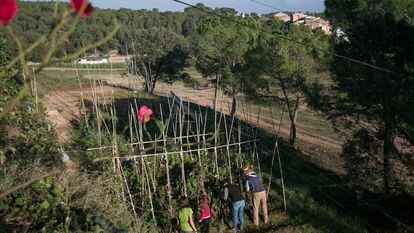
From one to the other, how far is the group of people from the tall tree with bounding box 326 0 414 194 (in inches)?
152

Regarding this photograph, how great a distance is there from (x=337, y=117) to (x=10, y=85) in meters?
8.53

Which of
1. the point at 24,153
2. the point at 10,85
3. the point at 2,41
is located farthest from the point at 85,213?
the point at 2,41

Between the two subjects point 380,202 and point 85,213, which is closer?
point 85,213

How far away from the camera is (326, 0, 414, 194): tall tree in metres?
9.00

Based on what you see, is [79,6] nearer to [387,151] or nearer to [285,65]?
[387,151]

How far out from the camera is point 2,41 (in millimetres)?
6324

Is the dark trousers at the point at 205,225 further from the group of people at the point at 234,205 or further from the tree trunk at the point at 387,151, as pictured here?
the tree trunk at the point at 387,151

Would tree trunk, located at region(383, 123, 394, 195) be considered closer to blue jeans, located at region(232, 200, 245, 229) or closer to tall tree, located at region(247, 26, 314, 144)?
blue jeans, located at region(232, 200, 245, 229)

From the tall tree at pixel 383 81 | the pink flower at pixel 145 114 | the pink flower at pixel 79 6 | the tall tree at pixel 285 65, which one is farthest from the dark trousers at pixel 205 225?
the tall tree at pixel 285 65

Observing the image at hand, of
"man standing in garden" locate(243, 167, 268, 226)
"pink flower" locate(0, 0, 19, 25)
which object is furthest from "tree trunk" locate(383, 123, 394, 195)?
"pink flower" locate(0, 0, 19, 25)

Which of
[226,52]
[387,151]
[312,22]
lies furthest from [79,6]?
[312,22]

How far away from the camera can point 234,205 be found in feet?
22.1

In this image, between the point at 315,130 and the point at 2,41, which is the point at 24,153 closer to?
the point at 2,41

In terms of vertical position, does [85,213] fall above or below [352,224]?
above
